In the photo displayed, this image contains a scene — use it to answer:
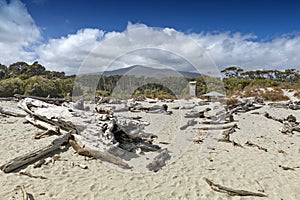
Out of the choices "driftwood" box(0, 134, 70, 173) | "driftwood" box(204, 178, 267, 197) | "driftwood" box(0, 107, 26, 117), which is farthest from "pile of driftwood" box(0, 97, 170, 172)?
"driftwood" box(0, 107, 26, 117)

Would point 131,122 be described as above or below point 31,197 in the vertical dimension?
above

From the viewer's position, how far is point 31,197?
3197 millimetres

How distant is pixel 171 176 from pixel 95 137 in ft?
7.15

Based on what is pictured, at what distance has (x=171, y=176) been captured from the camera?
4250mm

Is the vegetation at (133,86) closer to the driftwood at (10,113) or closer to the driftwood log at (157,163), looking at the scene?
the driftwood at (10,113)

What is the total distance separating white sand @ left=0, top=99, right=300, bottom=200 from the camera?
3.51 metres

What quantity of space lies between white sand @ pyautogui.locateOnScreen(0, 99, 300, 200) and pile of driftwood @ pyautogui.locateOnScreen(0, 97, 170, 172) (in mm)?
230

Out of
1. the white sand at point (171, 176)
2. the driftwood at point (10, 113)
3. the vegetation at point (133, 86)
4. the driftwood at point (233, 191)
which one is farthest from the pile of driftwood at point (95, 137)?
the vegetation at point (133, 86)

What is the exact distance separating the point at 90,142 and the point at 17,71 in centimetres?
4391

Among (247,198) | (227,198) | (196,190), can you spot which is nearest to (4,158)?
(196,190)

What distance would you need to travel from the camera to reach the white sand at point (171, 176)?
11.5 ft

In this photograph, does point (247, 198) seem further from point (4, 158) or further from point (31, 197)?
point (4, 158)

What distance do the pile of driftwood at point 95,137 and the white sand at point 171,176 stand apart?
0.23m

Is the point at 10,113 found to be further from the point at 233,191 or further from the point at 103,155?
the point at 233,191
